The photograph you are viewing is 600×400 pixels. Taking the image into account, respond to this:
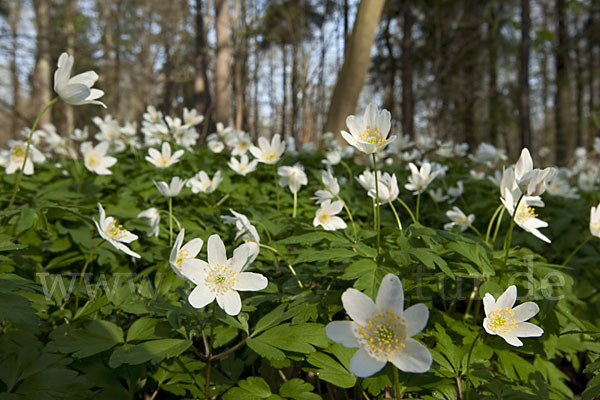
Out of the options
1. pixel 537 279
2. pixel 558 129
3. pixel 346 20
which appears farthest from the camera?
pixel 558 129

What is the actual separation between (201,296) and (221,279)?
87 mm

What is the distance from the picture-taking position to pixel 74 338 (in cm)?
135

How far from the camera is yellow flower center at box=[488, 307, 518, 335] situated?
120 centimetres

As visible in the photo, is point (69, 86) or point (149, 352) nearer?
point (149, 352)

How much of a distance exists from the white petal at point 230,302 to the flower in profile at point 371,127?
678mm

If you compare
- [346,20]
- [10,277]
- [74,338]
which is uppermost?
[346,20]

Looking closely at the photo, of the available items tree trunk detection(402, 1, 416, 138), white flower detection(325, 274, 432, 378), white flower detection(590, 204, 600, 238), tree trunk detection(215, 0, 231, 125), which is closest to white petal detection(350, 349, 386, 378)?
white flower detection(325, 274, 432, 378)

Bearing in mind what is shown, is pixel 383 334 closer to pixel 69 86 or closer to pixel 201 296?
pixel 201 296

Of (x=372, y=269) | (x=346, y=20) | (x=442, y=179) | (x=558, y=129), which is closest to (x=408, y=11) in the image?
(x=346, y=20)

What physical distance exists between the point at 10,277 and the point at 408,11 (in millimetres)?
8913

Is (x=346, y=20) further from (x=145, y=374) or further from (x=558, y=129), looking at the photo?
(x=558, y=129)

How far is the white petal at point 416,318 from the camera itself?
3.19 ft

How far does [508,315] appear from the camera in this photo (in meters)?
1.22

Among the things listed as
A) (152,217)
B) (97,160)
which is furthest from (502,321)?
(97,160)
